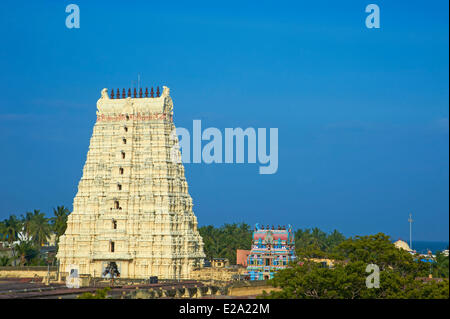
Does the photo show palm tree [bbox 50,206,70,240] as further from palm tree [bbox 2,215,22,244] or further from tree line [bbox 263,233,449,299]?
tree line [bbox 263,233,449,299]

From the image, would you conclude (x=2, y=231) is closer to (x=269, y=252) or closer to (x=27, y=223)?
(x=27, y=223)

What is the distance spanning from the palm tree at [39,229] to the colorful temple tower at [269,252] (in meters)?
63.3

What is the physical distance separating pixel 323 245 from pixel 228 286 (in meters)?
86.6

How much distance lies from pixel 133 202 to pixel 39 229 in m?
53.5

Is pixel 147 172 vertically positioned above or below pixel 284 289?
above

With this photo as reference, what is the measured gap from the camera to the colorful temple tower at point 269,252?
317ft

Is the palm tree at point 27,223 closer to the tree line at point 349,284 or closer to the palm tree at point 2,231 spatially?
the palm tree at point 2,231

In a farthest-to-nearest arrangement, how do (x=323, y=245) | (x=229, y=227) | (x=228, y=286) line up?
(x=229, y=227)
(x=323, y=245)
(x=228, y=286)

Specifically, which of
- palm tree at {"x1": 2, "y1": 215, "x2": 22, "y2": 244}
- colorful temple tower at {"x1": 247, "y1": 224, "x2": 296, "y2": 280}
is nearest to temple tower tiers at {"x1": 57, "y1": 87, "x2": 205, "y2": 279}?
colorful temple tower at {"x1": 247, "y1": 224, "x2": 296, "y2": 280}
